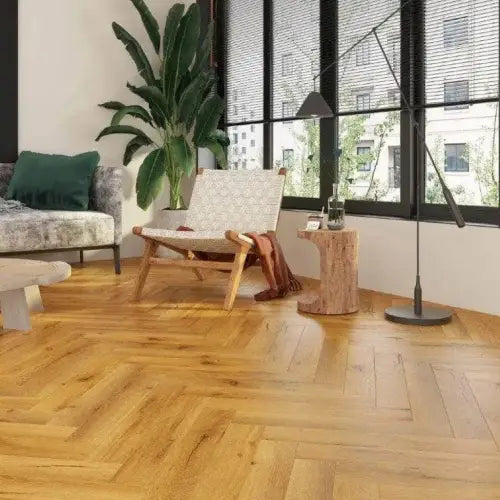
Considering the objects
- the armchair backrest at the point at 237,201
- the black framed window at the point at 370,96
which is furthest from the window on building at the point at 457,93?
the armchair backrest at the point at 237,201

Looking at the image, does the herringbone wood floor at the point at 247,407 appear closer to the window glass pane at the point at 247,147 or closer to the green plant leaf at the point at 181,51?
the window glass pane at the point at 247,147

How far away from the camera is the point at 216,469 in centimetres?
192

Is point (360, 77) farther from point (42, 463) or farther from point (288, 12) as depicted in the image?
point (42, 463)

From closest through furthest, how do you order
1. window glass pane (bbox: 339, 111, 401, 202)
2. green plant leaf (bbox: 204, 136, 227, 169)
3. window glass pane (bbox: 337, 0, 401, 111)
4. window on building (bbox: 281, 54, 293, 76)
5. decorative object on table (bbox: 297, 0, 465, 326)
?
decorative object on table (bbox: 297, 0, 465, 326)
window glass pane (bbox: 337, 0, 401, 111)
window glass pane (bbox: 339, 111, 401, 202)
window on building (bbox: 281, 54, 293, 76)
green plant leaf (bbox: 204, 136, 227, 169)

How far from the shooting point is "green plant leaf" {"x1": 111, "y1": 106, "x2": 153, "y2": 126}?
570 centimetres

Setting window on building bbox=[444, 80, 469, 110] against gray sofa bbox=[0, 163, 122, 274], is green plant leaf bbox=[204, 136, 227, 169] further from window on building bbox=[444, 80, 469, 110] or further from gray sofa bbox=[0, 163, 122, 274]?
window on building bbox=[444, 80, 469, 110]

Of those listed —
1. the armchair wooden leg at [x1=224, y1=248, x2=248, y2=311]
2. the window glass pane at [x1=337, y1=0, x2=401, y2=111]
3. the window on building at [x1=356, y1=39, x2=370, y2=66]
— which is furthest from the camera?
the window on building at [x1=356, y1=39, x2=370, y2=66]

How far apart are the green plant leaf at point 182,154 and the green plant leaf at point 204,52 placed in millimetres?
669

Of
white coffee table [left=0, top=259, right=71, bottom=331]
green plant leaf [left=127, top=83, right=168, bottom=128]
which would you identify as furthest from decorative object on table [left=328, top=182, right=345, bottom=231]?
green plant leaf [left=127, top=83, right=168, bottom=128]

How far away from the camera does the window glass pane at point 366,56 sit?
4.64 m

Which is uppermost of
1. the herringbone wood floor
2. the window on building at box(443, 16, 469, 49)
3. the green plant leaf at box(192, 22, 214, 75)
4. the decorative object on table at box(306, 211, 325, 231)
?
the green plant leaf at box(192, 22, 214, 75)

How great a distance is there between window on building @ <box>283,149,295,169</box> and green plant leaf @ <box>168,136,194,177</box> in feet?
2.31

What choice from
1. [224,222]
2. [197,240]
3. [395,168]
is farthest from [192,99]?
[197,240]

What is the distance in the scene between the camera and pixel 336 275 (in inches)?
158
